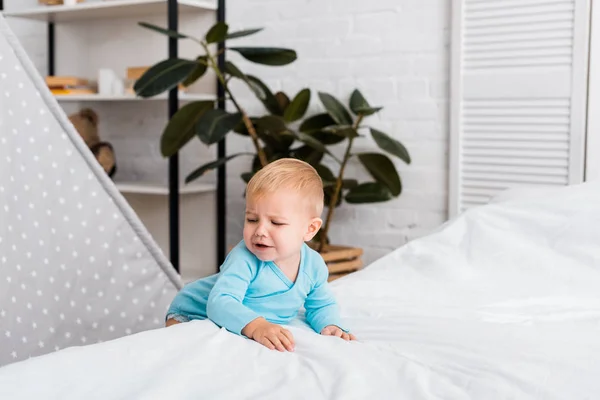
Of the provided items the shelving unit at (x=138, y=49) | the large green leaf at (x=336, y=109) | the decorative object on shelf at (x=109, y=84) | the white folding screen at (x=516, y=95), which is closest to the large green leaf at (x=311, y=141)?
the large green leaf at (x=336, y=109)

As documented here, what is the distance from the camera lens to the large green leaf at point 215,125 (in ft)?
8.47

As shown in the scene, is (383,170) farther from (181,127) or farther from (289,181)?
(289,181)

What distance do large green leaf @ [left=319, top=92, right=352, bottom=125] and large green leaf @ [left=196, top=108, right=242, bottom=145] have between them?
0.30m

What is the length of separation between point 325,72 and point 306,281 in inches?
69.1

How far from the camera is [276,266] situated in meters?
1.32

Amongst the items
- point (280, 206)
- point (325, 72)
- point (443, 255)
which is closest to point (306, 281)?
point (280, 206)

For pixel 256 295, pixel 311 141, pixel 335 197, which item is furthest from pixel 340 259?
pixel 256 295

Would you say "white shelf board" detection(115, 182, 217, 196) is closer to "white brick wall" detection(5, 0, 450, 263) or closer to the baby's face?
"white brick wall" detection(5, 0, 450, 263)

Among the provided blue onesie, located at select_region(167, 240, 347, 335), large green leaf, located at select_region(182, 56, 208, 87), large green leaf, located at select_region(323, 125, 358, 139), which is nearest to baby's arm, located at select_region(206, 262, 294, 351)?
blue onesie, located at select_region(167, 240, 347, 335)

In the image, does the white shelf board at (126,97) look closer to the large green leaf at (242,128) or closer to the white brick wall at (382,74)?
the white brick wall at (382,74)

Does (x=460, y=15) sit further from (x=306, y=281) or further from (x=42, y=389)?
(x=42, y=389)

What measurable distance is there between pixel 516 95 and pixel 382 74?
511 mm

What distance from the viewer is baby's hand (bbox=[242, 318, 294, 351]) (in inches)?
44.5

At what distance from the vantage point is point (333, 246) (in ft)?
9.41
